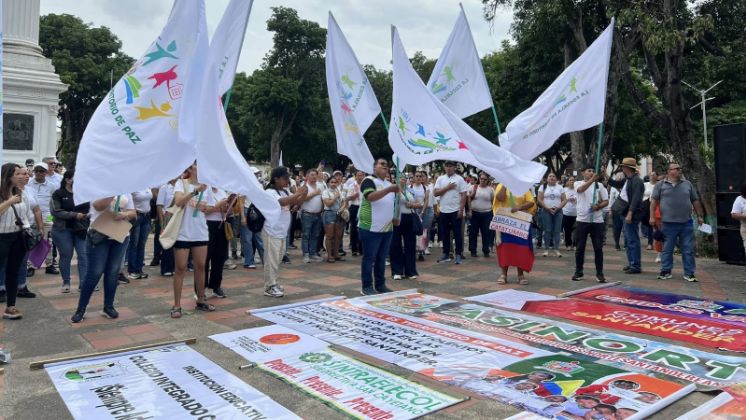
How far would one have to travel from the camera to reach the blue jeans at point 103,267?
5617 millimetres

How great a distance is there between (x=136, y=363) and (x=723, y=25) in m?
20.6

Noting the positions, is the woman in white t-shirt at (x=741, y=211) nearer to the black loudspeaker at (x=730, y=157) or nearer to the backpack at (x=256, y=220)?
the black loudspeaker at (x=730, y=157)

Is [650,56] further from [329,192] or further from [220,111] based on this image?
[220,111]

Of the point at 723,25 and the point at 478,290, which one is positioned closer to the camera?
the point at 478,290

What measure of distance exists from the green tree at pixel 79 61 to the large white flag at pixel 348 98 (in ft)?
96.6

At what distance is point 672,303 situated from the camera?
259 inches

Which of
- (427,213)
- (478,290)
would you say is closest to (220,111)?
(478,290)

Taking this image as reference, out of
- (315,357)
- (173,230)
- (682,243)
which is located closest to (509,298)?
(315,357)

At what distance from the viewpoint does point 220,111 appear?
469cm

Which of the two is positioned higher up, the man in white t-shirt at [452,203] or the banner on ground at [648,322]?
the man in white t-shirt at [452,203]

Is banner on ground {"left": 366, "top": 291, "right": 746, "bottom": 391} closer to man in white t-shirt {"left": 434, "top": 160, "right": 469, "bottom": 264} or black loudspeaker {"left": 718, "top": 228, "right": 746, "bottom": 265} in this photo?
man in white t-shirt {"left": 434, "top": 160, "right": 469, "bottom": 264}

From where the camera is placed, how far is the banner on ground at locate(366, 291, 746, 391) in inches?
159

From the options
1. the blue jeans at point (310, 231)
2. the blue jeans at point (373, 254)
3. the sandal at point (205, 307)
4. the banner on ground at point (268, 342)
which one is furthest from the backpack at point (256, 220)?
the blue jeans at point (310, 231)

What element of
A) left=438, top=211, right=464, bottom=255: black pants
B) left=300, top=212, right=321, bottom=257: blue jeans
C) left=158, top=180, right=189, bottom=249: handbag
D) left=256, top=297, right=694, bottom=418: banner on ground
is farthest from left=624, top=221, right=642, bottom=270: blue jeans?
left=158, top=180, right=189, bottom=249: handbag
